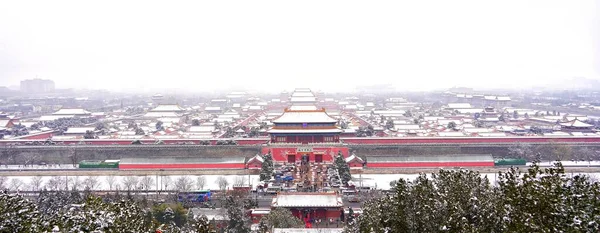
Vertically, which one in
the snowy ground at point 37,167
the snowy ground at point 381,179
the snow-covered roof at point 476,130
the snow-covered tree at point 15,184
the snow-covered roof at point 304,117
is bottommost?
the snowy ground at point 37,167

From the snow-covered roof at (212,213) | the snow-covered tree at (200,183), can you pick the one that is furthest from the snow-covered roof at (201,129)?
the snow-covered roof at (212,213)

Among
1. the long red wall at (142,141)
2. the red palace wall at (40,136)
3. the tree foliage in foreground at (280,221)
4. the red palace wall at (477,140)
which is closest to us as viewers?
the tree foliage in foreground at (280,221)

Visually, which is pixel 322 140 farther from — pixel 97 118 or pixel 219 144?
pixel 97 118

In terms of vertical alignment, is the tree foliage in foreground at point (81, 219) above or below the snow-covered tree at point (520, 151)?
above

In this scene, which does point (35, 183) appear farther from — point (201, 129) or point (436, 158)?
point (436, 158)

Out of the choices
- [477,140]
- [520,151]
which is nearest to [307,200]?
[477,140]

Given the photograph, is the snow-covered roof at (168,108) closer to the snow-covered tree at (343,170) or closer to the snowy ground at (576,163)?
the snow-covered tree at (343,170)
